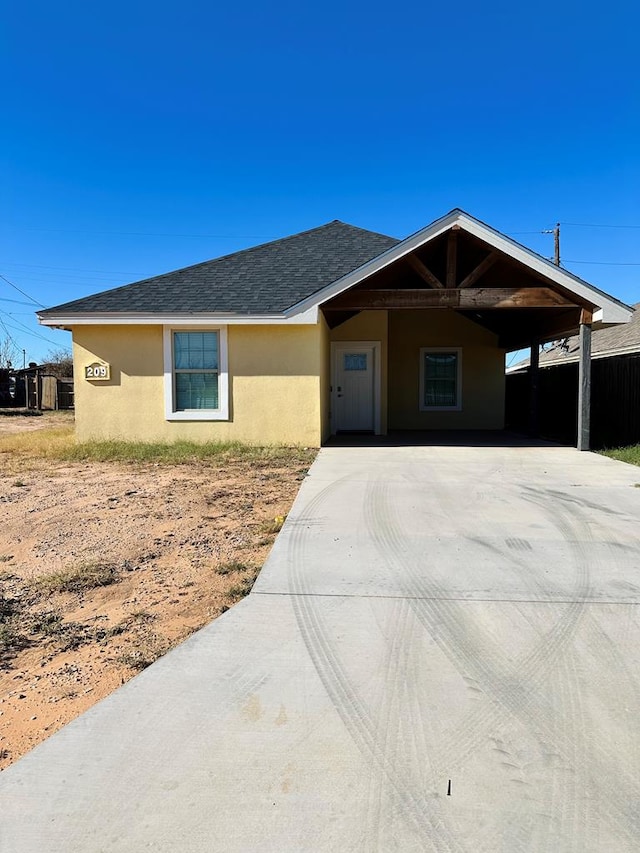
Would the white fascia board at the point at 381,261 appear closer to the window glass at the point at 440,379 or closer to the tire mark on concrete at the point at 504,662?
the window glass at the point at 440,379

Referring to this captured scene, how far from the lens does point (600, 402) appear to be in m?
13.7

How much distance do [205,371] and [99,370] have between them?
2177 millimetres

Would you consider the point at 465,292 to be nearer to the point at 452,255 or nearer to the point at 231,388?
the point at 452,255

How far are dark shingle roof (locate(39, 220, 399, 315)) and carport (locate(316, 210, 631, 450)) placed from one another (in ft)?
3.39

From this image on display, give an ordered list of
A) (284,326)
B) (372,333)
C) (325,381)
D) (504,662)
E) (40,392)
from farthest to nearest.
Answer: (40,392) → (372,333) → (325,381) → (284,326) → (504,662)

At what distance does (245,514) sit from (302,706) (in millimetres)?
3662

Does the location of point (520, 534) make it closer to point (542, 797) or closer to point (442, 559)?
point (442, 559)

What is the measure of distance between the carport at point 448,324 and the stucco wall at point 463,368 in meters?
0.03

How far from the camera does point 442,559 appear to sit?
4684 mm

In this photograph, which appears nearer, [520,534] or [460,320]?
[520,534]

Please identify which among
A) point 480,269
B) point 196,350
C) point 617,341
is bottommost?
point 196,350

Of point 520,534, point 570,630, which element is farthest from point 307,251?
point 570,630

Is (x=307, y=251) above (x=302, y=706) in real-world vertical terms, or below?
above

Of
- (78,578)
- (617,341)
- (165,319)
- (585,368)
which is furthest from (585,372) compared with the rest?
(78,578)
